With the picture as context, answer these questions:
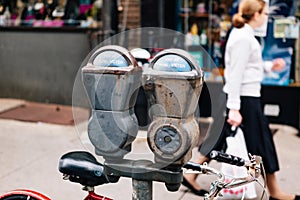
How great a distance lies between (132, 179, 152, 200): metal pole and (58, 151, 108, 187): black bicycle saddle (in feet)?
0.71

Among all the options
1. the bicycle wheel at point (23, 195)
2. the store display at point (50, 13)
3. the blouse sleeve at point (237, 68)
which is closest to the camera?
the bicycle wheel at point (23, 195)

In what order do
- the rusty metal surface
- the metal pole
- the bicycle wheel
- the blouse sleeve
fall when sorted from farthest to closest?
the rusty metal surface < the blouse sleeve < the bicycle wheel < the metal pole

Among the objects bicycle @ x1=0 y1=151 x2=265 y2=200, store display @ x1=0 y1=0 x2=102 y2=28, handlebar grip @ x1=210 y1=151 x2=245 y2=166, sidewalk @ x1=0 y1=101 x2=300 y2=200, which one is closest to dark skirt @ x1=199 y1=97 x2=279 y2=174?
sidewalk @ x1=0 y1=101 x2=300 y2=200

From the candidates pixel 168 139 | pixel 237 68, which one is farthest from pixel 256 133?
pixel 168 139

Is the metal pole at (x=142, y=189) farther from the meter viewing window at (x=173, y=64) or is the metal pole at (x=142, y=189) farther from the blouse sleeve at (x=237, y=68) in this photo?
the blouse sleeve at (x=237, y=68)

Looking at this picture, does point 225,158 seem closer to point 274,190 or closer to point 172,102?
point 172,102

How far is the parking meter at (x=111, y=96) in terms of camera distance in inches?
87.4

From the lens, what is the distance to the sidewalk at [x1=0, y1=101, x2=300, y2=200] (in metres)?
4.42

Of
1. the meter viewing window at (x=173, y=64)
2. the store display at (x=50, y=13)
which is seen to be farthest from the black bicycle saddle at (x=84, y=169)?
the store display at (x=50, y=13)

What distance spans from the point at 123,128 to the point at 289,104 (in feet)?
14.7

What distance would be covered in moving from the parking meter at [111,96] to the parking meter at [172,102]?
→ 9 centimetres

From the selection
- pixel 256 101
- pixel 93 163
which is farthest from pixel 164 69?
pixel 256 101

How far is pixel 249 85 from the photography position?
13.1ft

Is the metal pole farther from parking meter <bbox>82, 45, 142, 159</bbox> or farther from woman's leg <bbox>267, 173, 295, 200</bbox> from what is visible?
woman's leg <bbox>267, 173, 295, 200</bbox>
